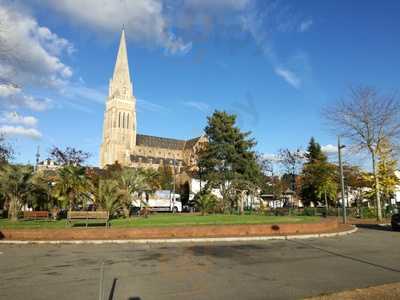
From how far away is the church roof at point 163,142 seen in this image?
485 feet

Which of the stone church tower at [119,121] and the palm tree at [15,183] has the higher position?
the stone church tower at [119,121]

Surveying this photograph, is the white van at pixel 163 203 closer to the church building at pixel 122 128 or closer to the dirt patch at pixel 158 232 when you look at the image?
the dirt patch at pixel 158 232

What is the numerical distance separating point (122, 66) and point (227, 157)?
92379mm

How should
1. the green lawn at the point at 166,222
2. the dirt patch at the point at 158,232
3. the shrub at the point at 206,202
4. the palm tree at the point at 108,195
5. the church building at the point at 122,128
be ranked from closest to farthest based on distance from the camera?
the dirt patch at the point at 158,232
the green lawn at the point at 166,222
the palm tree at the point at 108,195
the shrub at the point at 206,202
the church building at the point at 122,128

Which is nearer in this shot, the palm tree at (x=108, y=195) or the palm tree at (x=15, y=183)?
the palm tree at (x=108, y=195)

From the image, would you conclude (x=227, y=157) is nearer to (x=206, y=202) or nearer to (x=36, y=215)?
(x=206, y=202)

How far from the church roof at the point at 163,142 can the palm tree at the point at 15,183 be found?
119 meters

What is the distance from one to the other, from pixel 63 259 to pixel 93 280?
3.65 meters

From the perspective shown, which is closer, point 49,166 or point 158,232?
point 158,232

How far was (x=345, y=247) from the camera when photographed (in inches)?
541

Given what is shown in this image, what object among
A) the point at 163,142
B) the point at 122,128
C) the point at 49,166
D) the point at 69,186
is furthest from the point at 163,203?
the point at 163,142

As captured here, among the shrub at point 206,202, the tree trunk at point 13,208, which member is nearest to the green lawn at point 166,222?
the tree trunk at point 13,208

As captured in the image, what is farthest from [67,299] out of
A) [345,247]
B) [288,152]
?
[288,152]

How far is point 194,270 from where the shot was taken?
368 inches
